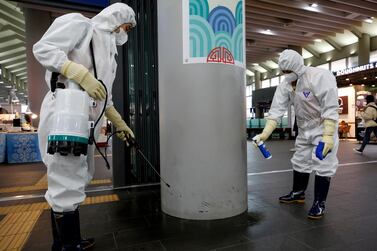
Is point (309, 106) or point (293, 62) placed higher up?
point (293, 62)

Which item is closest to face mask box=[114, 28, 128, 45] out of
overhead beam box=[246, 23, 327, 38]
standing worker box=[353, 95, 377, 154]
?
standing worker box=[353, 95, 377, 154]

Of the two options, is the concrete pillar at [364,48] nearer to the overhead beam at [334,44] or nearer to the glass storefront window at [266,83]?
the overhead beam at [334,44]

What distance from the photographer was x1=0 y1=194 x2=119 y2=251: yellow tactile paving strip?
1.77m

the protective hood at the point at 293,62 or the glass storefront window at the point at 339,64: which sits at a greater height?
the glass storefront window at the point at 339,64

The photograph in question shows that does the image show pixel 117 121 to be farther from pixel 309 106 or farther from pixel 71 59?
pixel 309 106

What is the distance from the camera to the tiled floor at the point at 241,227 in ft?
5.46

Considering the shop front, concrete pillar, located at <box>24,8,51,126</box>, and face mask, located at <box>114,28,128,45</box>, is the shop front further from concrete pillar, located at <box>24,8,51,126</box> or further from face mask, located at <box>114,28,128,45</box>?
face mask, located at <box>114,28,128,45</box>

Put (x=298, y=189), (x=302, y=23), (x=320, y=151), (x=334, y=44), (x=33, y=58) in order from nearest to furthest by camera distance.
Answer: (x=320, y=151)
(x=298, y=189)
(x=33, y=58)
(x=302, y=23)
(x=334, y=44)

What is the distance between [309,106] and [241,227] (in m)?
1.14

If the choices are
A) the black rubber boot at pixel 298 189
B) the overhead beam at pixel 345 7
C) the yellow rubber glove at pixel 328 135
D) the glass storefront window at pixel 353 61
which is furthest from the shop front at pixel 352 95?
the yellow rubber glove at pixel 328 135

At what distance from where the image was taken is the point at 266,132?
90.9 inches

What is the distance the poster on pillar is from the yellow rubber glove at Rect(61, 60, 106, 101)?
0.85m

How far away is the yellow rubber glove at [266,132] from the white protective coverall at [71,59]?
1.31 m

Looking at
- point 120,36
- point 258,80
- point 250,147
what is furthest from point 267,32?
point 120,36
